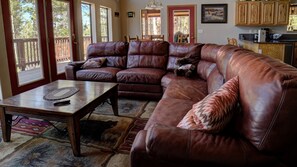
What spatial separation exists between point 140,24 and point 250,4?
11.5ft

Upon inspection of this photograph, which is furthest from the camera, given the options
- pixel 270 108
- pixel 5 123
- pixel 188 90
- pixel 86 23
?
pixel 86 23

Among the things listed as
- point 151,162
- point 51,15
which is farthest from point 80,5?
point 151,162

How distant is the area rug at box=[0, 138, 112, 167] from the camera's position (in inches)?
78.8

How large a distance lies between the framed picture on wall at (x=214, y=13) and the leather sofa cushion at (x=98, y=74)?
480 centimetres

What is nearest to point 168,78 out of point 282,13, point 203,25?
point 203,25

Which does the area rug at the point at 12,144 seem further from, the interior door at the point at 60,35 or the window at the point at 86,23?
the window at the point at 86,23

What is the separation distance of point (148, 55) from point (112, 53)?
70cm

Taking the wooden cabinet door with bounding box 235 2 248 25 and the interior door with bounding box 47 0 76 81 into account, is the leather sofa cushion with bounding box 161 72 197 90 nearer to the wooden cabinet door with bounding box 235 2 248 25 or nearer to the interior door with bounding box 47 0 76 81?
the interior door with bounding box 47 0 76 81

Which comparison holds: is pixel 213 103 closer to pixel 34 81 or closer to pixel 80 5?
pixel 34 81

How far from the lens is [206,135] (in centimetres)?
124

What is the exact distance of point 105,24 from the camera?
7426 mm

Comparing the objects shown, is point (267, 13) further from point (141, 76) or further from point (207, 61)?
point (141, 76)

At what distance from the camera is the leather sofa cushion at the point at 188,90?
2455mm

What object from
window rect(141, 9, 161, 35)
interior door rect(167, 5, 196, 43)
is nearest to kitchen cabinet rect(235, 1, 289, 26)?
interior door rect(167, 5, 196, 43)
